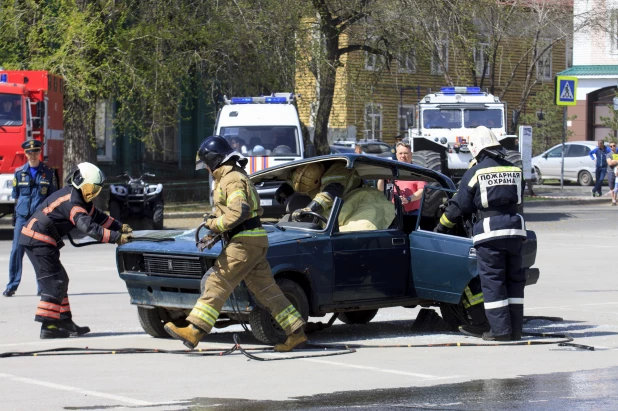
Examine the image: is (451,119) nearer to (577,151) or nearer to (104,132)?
(104,132)

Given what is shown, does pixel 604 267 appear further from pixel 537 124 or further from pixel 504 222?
pixel 537 124

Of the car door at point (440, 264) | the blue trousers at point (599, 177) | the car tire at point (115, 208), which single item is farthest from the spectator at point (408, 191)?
the blue trousers at point (599, 177)

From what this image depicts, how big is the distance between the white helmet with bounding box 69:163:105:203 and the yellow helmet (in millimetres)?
1709

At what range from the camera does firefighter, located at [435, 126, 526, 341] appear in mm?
9805

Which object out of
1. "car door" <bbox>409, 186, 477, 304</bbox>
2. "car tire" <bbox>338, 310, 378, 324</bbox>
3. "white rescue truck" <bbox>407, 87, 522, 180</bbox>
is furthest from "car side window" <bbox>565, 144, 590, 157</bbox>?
"car door" <bbox>409, 186, 477, 304</bbox>

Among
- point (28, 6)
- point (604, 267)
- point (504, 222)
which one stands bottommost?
point (604, 267)

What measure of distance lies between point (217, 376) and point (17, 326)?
3699 mm

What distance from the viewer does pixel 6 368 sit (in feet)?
28.5

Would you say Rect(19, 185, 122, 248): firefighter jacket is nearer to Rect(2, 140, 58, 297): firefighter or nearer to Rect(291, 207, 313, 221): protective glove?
Rect(291, 207, 313, 221): protective glove

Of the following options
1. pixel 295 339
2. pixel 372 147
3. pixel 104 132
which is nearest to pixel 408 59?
pixel 372 147

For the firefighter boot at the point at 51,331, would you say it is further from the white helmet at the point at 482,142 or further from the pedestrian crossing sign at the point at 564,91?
the pedestrian crossing sign at the point at 564,91

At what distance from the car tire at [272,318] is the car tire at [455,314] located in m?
1.51

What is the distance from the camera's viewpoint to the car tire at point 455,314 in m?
10.4

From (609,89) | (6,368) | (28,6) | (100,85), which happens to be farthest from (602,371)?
(609,89)
